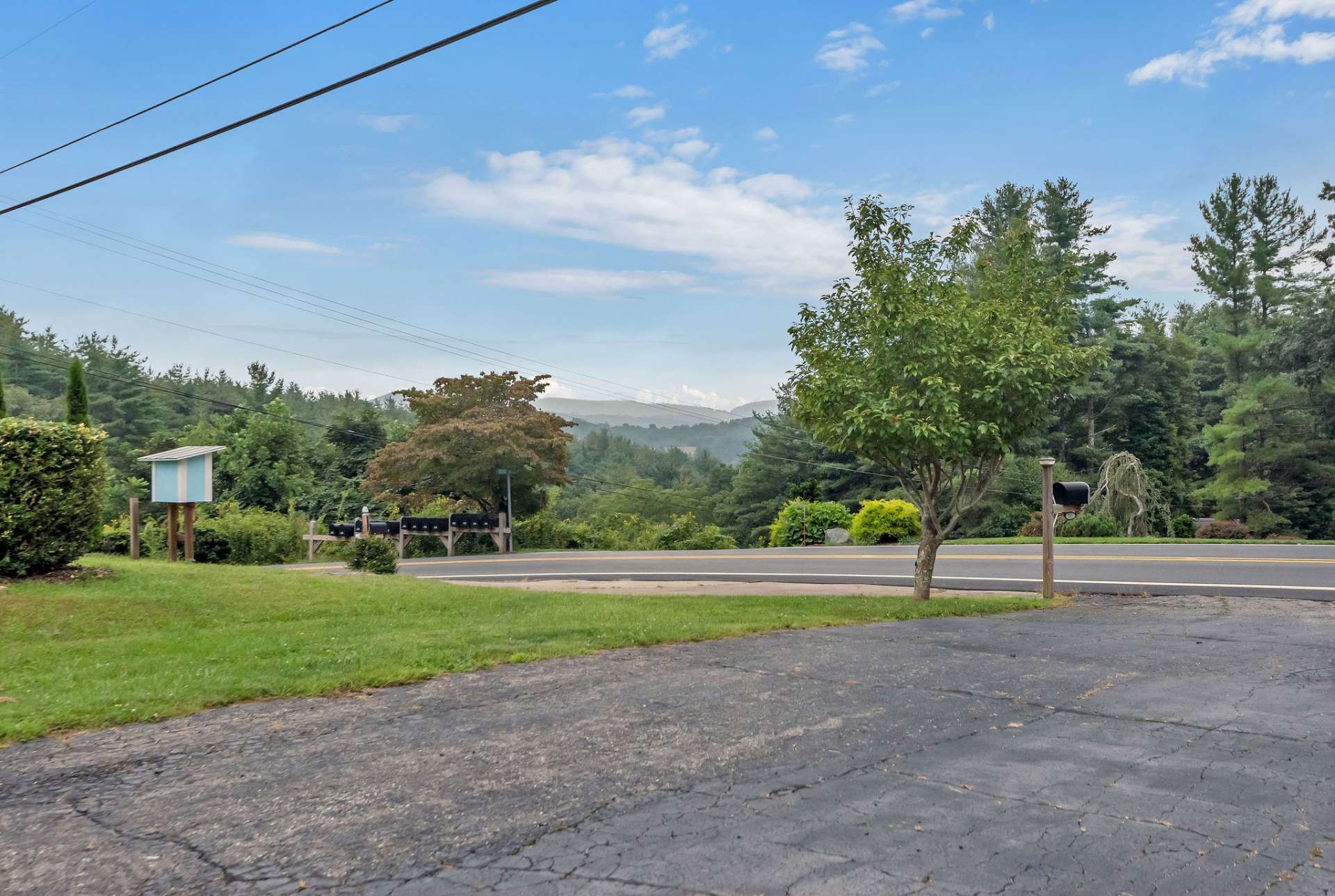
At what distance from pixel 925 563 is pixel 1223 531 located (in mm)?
20811

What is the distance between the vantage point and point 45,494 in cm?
1052

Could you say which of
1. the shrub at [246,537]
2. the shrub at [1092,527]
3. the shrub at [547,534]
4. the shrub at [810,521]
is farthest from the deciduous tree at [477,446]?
the shrub at [1092,527]

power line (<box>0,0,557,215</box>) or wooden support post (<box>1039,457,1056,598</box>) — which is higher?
power line (<box>0,0,557,215</box>)

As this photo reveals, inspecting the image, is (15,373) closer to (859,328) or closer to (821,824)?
(859,328)

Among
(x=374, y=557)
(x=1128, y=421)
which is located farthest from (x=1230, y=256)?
(x=374, y=557)

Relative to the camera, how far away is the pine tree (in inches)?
589

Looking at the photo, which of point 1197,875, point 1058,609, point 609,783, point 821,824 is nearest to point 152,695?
point 609,783

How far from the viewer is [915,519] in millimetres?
26297

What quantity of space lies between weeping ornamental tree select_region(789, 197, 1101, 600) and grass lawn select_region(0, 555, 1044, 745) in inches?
84.7

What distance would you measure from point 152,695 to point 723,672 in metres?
4.02

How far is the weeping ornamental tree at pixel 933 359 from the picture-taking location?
11.5 metres

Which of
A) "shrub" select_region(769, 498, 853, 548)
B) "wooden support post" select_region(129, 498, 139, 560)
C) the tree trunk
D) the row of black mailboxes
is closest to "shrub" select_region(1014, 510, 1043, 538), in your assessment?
"shrub" select_region(769, 498, 853, 548)

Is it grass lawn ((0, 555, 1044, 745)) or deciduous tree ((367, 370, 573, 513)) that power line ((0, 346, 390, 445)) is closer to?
deciduous tree ((367, 370, 573, 513))

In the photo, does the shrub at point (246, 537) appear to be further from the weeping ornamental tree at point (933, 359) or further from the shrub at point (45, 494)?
the weeping ornamental tree at point (933, 359)
